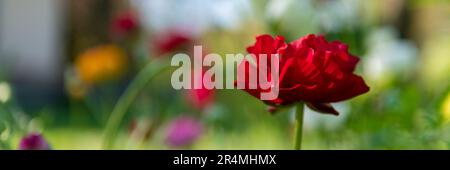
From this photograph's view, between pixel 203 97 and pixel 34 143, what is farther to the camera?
pixel 203 97

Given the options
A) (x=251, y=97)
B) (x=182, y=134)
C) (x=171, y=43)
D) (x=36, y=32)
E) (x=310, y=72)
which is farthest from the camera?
(x=36, y=32)

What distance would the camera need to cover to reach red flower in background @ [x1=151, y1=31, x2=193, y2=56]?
2.58 meters

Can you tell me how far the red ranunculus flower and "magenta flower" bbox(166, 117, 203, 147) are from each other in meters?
1.17

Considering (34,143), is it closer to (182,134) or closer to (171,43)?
(182,134)

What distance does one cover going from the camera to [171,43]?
2.59 meters

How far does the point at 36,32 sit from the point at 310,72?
22.2 feet

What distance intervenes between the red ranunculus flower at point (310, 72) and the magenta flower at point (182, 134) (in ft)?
3.84

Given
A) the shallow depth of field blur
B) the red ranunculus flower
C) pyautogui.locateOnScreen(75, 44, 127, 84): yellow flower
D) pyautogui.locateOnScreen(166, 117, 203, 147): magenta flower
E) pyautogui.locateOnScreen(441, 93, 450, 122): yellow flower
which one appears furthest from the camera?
pyautogui.locateOnScreen(75, 44, 127, 84): yellow flower

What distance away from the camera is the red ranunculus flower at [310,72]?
92 cm

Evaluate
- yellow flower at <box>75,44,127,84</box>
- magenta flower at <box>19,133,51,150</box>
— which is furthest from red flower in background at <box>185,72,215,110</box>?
magenta flower at <box>19,133,51,150</box>

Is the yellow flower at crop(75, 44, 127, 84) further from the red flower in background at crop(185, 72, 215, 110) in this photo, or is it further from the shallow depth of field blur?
the red flower in background at crop(185, 72, 215, 110)

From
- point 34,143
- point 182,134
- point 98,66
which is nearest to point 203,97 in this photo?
point 182,134

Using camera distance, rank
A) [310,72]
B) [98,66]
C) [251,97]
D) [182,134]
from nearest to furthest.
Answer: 1. [310,72]
2. [182,134]
3. [251,97]
4. [98,66]
